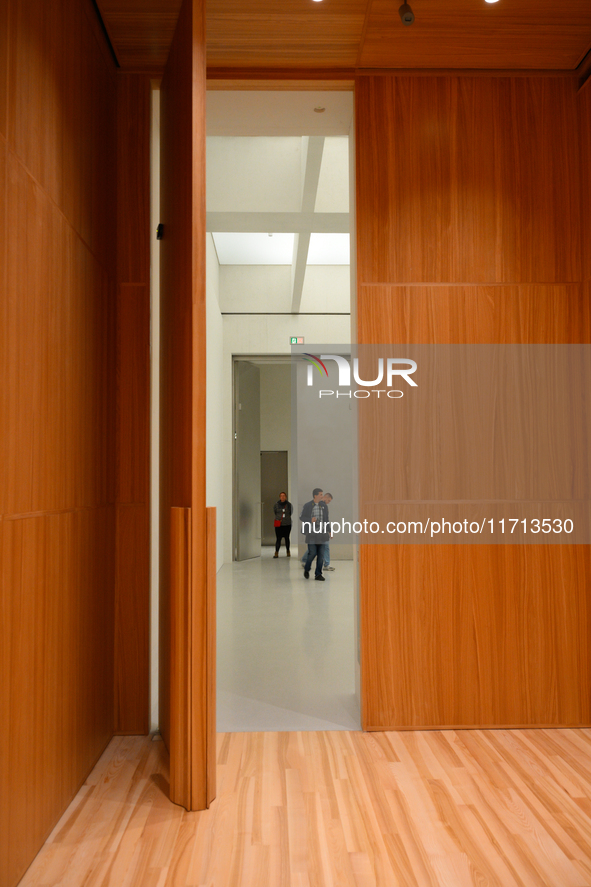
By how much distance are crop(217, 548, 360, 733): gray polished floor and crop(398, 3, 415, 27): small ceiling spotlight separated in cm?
355

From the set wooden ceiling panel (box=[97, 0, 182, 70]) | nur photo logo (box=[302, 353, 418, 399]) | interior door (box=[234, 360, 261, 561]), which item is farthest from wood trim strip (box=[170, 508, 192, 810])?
interior door (box=[234, 360, 261, 561])

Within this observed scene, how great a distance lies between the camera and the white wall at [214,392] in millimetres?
8633

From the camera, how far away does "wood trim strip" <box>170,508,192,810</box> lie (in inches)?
105

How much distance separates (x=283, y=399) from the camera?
14.2 m

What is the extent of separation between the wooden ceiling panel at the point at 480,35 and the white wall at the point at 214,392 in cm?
513

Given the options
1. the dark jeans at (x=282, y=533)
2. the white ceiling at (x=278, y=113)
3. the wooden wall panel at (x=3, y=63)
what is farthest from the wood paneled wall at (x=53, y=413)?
the dark jeans at (x=282, y=533)

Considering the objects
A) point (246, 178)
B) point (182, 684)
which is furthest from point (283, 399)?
point (182, 684)

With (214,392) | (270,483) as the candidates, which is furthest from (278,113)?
(270,483)

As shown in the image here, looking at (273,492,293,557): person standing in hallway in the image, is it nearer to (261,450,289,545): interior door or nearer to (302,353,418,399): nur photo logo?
(261,450,289,545): interior door

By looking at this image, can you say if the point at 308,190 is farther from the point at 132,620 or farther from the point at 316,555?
the point at 316,555

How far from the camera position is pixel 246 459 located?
10828mm

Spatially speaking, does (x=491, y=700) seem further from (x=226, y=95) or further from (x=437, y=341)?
(x=226, y=95)

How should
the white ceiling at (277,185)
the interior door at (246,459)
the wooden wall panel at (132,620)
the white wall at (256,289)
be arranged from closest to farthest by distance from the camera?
the wooden wall panel at (132,620), the white ceiling at (277,185), the white wall at (256,289), the interior door at (246,459)

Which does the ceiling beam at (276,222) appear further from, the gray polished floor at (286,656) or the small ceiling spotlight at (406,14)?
the gray polished floor at (286,656)
